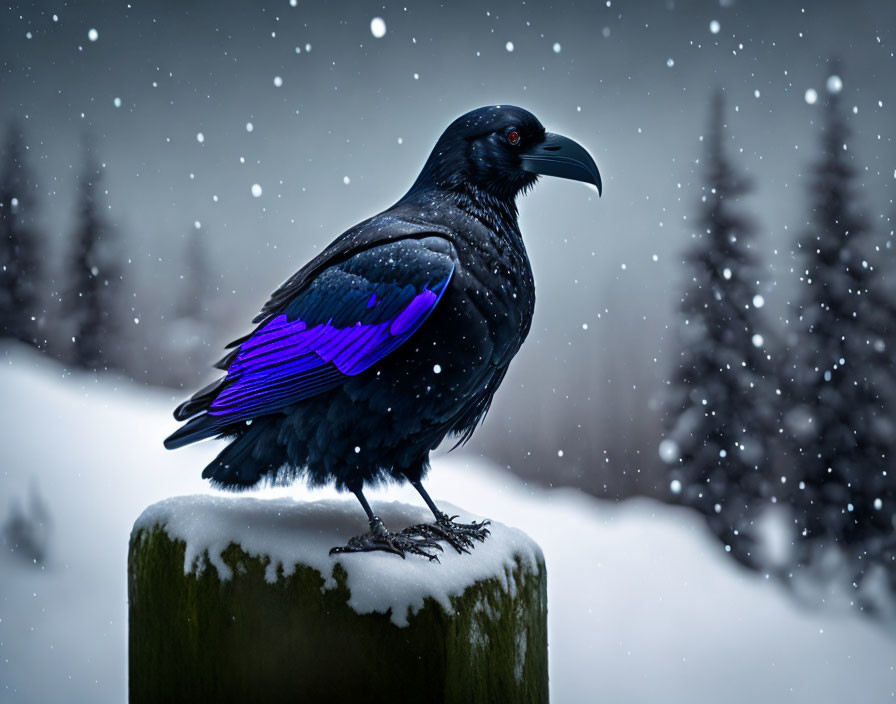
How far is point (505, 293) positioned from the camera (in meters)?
2.87

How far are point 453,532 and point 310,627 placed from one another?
0.65 m

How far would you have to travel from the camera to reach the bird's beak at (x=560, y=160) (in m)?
3.07

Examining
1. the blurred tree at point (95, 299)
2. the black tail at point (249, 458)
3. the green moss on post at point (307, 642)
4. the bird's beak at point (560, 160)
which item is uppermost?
the blurred tree at point (95, 299)

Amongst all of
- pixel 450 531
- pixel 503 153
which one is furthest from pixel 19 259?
pixel 450 531

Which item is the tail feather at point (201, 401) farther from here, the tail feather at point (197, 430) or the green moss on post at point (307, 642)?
the green moss on post at point (307, 642)

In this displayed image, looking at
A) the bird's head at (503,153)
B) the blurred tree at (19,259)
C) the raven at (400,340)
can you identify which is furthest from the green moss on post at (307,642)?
the blurred tree at (19,259)

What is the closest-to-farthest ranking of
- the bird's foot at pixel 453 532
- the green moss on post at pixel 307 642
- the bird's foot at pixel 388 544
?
the green moss on post at pixel 307 642
the bird's foot at pixel 388 544
the bird's foot at pixel 453 532

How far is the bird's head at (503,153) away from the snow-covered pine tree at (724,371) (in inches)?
210

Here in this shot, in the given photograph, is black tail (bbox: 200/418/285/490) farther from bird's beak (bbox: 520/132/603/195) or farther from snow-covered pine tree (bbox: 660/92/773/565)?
snow-covered pine tree (bbox: 660/92/773/565)

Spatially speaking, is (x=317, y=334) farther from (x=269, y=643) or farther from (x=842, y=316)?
(x=842, y=316)

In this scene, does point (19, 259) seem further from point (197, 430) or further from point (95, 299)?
point (197, 430)

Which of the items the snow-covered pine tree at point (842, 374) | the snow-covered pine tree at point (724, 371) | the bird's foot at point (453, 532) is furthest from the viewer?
the snow-covered pine tree at point (724, 371)

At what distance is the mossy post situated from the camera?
2.47 metres

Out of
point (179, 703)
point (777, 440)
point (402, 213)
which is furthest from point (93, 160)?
point (777, 440)
